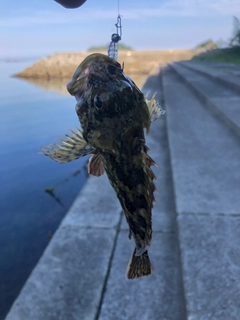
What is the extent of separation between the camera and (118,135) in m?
1.75

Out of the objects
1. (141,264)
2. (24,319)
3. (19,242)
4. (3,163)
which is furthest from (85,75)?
(3,163)

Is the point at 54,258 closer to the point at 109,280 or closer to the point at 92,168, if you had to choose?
the point at 109,280

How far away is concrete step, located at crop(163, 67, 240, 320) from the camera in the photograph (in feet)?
10.2

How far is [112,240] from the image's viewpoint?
15.0ft

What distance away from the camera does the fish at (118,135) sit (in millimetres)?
1739

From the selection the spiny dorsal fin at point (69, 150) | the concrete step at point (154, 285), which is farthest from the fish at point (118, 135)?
the concrete step at point (154, 285)

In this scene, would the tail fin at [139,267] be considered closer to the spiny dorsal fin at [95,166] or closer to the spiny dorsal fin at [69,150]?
the spiny dorsal fin at [95,166]

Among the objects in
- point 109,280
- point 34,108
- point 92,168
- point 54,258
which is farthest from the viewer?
point 34,108

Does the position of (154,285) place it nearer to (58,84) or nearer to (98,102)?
(98,102)

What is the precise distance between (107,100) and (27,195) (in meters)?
6.47

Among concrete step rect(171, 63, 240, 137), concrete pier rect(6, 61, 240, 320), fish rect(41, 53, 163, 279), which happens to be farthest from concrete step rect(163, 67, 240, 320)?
fish rect(41, 53, 163, 279)

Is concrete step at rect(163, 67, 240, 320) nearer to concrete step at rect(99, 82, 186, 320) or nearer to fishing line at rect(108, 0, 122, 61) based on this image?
concrete step at rect(99, 82, 186, 320)

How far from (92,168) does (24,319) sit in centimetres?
223

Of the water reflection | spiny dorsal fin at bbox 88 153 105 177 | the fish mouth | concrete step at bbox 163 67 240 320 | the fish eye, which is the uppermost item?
the fish mouth
